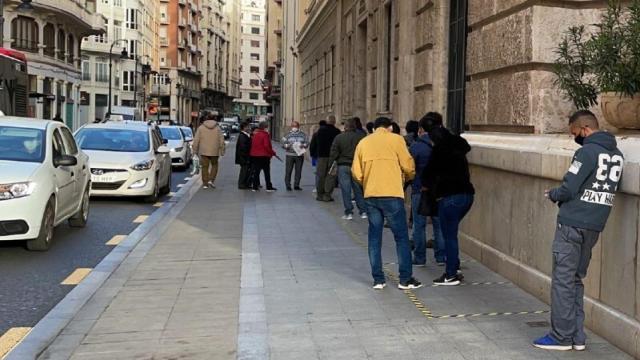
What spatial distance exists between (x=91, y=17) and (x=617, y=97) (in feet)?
189

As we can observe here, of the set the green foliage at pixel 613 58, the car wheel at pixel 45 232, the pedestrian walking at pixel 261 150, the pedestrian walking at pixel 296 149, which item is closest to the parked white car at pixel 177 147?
the pedestrian walking at pixel 261 150

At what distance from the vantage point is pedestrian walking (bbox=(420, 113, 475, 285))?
6.96 meters

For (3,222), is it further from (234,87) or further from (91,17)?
(234,87)

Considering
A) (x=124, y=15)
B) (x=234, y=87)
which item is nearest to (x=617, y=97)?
(x=124, y=15)

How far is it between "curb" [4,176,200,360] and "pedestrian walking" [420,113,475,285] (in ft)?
11.2

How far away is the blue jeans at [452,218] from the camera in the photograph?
6.96 m

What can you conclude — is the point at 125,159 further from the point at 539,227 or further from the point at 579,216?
the point at 579,216

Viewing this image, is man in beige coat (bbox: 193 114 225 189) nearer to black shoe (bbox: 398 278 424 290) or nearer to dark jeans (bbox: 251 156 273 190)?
dark jeans (bbox: 251 156 273 190)

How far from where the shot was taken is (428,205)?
754 cm

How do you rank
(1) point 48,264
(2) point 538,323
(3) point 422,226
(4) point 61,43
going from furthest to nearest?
(4) point 61,43 < (1) point 48,264 < (3) point 422,226 < (2) point 538,323

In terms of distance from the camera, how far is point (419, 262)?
26.9 ft

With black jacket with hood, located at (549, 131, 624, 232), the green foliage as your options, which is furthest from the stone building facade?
the green foliage

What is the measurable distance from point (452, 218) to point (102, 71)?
7357 centimetres

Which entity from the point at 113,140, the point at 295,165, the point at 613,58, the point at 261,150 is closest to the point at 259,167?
the point at 261,150
